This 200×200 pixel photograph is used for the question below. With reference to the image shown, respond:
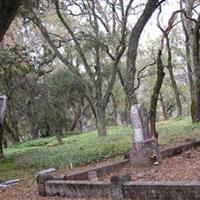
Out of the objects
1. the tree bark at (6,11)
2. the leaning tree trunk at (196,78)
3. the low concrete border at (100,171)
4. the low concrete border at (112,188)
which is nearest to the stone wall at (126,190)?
the low concrete border at (112,188)

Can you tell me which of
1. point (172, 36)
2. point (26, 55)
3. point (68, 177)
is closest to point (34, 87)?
point (26, 55)

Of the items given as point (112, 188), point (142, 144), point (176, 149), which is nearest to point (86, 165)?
point (142, 144)

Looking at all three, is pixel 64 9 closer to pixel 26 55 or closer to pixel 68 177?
pixel 26 55

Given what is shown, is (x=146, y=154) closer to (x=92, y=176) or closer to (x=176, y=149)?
(x=176, y=149)

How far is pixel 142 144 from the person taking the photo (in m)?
9.88

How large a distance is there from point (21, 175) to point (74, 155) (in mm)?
2004

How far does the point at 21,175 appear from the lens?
1181 cm

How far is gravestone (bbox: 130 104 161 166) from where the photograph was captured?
971 cm

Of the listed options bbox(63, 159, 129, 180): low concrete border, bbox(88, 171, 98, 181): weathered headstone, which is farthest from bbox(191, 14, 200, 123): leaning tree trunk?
bbox(88, 171, 98, 181): weathered headstone

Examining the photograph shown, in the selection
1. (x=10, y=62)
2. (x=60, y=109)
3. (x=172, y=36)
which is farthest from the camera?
(x=172, y=36)

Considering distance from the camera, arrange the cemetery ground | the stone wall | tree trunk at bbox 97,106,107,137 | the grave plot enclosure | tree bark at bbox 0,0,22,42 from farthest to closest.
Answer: tree trunk at bbox 97,106,107,137 → the cemetery ground → tree bark at bbox 0,0,22,42 → the grave plot enclosure → the stone wall

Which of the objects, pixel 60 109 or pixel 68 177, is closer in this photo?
pixel 68 177

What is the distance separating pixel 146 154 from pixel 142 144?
0.28 m

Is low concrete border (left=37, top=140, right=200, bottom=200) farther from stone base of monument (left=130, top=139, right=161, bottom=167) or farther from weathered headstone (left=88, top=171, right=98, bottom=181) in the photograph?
stone base of monument (left=130, top=139, right=161, bottom=167)
